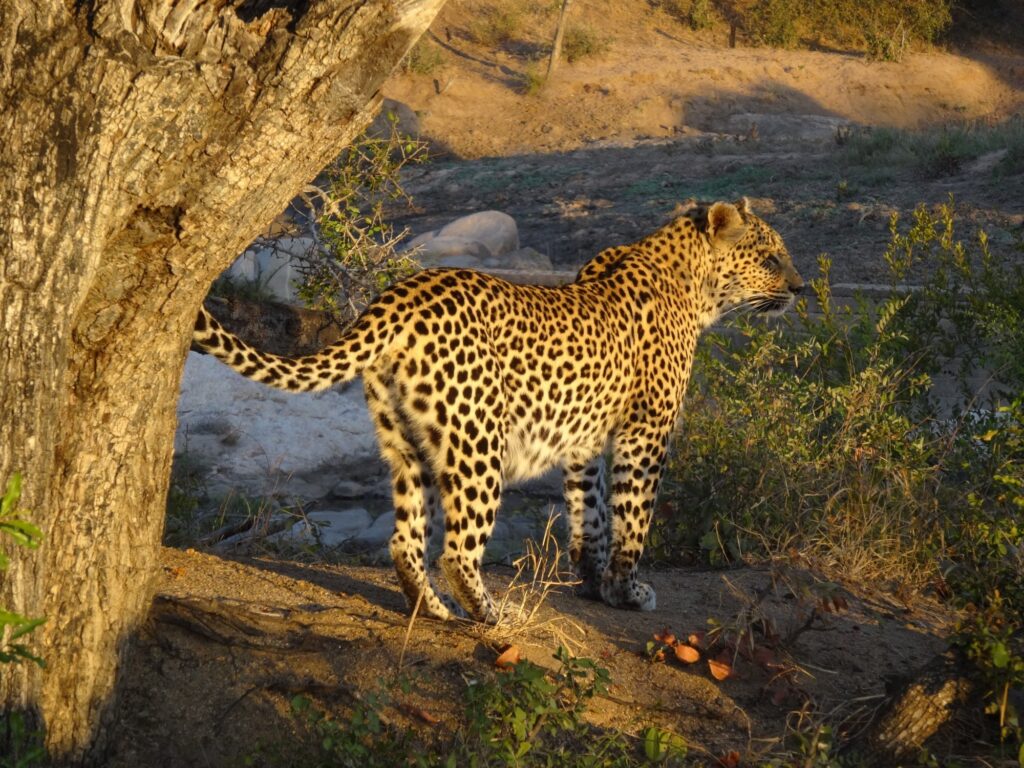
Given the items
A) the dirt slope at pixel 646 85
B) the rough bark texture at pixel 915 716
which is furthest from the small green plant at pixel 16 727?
the dirt slope at pixel 646 85

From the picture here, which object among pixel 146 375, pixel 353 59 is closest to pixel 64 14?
pixel 353 59

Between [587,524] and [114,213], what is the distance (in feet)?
11.7

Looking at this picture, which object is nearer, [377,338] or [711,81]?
[377,338]

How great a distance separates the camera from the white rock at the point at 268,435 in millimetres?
10164

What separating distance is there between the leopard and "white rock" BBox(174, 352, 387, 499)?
3.60 metres

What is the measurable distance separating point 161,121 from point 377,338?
5.35 ft

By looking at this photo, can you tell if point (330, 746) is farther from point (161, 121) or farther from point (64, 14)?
point (64, 14)

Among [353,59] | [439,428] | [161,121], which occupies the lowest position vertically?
[439,428]

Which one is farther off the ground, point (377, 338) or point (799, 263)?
point (377, 338)

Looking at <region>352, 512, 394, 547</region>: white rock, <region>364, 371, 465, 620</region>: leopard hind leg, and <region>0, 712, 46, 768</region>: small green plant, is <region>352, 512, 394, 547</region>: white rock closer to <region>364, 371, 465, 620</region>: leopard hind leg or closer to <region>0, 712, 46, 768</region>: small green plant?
<region>364, 371, 465, 620</region>: leopard hind leg

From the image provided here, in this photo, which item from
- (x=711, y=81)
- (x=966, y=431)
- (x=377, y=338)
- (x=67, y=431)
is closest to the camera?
(x=67, y=431)

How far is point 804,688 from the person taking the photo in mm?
5633

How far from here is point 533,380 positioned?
6.05 m

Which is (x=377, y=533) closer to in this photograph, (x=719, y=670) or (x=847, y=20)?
(x=719, y=670)
